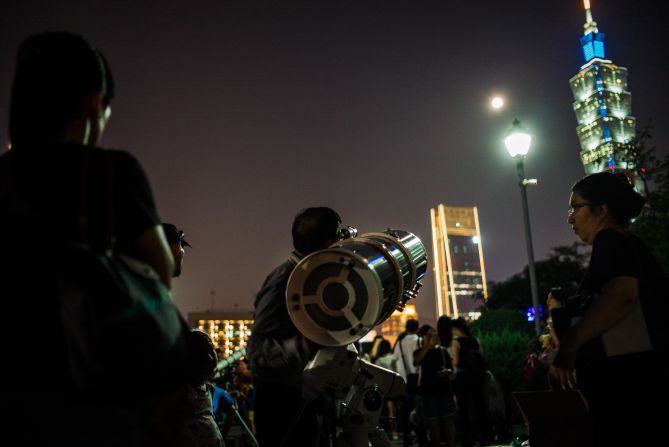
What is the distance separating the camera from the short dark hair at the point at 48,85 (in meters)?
1.83

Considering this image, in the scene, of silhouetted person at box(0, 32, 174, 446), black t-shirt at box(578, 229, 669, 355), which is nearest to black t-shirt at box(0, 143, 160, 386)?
silhouetted person at box(0, 32, 174, 446)

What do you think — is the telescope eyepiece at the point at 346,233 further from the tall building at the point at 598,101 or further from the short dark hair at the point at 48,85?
the tall building at the point at 598,101

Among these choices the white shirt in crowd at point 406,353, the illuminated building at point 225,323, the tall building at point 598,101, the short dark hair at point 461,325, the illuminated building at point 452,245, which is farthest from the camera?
the illuminated building at point 225,323

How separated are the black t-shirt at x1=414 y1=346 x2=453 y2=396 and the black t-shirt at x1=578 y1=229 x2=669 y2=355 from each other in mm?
6886

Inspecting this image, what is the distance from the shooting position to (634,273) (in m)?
3.13

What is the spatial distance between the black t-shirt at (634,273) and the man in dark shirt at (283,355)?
170cm

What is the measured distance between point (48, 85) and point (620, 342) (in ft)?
10.1

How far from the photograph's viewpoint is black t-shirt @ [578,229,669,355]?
314 cm

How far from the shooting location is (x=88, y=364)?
4.94ft

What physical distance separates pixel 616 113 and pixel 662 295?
416 feet

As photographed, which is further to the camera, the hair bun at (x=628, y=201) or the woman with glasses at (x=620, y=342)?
the hair bun at (x=628, y=201)

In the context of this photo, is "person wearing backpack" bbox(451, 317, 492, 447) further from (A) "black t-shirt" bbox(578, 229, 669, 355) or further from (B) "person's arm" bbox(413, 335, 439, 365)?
(A) "black t-shirt" bbox(578, 229, 669, 355)

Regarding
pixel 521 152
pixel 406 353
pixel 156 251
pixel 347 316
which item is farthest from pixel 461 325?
pixel 156 251

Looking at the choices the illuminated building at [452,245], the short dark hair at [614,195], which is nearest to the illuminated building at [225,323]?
the illuminated building at [452,245]
